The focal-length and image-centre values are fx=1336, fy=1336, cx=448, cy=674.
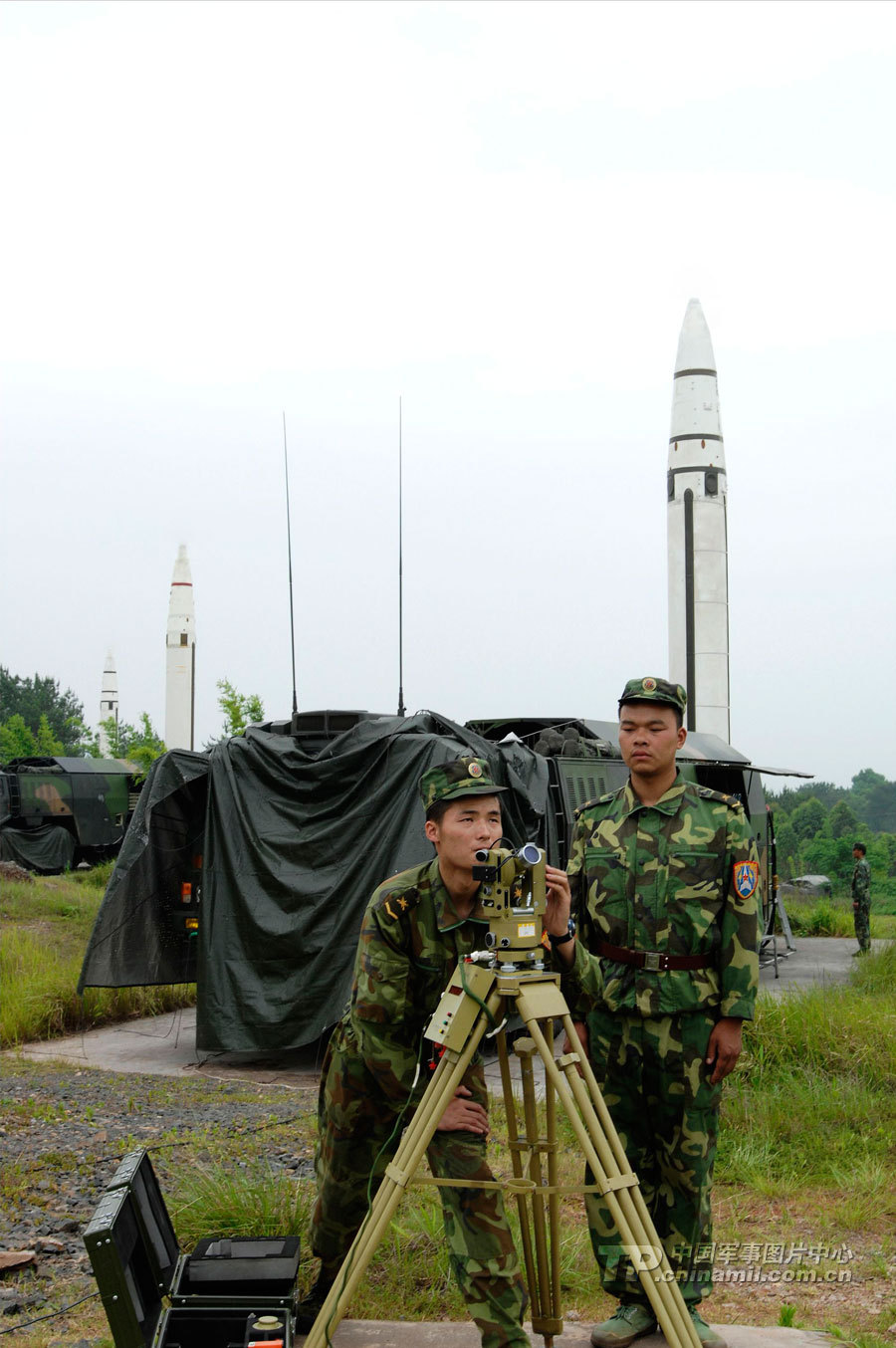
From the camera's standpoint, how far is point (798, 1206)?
17.1 feet

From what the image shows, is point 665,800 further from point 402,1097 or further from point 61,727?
point 61,727

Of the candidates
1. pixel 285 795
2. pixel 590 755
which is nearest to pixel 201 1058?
pixel 285 795

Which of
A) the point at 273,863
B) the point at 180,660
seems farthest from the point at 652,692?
the point at 180,660

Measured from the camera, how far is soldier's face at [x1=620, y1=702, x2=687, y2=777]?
3.91 metres

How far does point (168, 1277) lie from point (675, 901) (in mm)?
1749

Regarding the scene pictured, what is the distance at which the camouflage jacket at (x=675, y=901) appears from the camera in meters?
3.76

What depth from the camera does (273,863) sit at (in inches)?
342

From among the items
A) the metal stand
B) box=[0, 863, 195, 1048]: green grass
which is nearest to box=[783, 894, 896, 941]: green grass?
box=[0, 863, 195, 1048]: green grass

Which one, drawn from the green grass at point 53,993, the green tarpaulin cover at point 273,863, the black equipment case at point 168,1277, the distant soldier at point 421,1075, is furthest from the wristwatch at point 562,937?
the green grass at point 53,993

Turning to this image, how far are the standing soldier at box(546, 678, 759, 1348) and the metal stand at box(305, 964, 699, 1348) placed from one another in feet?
1.68

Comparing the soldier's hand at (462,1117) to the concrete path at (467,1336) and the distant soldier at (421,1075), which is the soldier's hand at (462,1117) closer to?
the distant soldier at (421,1075)

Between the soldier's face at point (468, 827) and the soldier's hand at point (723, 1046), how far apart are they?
91 centimetres

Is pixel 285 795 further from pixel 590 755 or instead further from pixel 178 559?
pixel 178 559

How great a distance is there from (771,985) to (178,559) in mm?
19453
